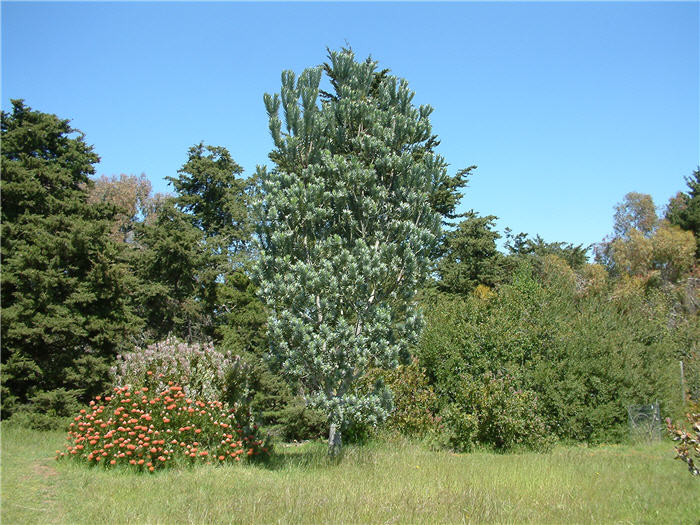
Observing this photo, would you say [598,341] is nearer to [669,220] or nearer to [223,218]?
[223,218]

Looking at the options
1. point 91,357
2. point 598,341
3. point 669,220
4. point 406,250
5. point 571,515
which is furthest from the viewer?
point 669,220

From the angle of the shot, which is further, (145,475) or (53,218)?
(53,218)

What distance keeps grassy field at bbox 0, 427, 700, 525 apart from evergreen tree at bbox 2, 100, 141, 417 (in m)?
6.58

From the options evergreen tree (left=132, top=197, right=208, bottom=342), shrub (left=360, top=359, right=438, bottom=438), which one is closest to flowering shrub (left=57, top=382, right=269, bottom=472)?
shrub (left=360, top=359, right=438, bottom=438)

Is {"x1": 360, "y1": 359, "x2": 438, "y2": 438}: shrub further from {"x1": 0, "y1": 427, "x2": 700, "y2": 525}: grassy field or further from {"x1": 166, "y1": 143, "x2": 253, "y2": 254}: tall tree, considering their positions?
{"x1": 166, "y1": 143, "x2": 253, "y2": 254}: tall tree

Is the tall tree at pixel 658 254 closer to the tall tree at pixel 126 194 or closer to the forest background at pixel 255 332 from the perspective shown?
the forest background at pixel 255 332

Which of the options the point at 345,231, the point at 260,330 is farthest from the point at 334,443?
the point at 260,330

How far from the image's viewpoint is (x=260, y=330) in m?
16.3

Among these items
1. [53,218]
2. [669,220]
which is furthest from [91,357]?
[669,220]

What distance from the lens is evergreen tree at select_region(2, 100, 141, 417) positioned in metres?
15.2

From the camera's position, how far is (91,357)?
→ 52.1 ft

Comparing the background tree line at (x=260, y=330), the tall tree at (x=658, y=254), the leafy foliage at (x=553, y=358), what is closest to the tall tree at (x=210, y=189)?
the background tree line at (x=260, y=330)

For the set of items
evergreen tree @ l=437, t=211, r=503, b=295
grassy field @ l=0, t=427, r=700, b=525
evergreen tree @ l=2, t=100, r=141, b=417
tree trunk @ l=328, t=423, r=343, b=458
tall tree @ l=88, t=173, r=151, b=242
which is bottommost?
grassy field @ l=0, t=427, r=700, b=525

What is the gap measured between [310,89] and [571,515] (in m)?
7.48
